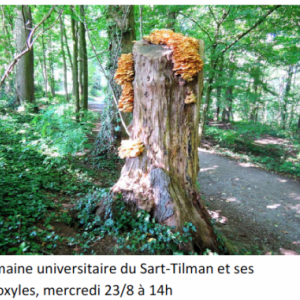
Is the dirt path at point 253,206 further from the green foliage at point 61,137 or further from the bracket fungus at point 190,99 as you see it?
the green foliage at point 61,137

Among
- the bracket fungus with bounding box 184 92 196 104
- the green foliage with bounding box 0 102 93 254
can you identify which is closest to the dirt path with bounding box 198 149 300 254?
the bracket fungus with bounding box 184 92 196 104

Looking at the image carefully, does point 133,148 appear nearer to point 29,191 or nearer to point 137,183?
point 137,183

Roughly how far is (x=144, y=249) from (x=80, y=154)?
15.1 feet

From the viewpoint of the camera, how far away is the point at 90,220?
3.13m

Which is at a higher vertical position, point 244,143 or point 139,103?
point 139,103

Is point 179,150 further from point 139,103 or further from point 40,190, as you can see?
point 40,190

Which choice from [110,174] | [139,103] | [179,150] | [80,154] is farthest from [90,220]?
[80,154]

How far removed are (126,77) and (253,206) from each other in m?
4.83

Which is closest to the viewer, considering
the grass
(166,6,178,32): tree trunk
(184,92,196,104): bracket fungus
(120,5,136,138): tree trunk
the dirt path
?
(184,92,196,104): bracket fungus

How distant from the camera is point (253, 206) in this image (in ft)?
18.6

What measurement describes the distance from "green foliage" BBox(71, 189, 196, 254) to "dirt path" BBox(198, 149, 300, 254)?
51.9 inches

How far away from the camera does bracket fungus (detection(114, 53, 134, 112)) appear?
3.27 metres

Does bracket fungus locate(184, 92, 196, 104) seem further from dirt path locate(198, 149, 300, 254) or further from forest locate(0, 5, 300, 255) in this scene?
dirt path locate(198, 149, 300, 254)

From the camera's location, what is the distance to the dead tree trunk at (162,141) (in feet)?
9.82
